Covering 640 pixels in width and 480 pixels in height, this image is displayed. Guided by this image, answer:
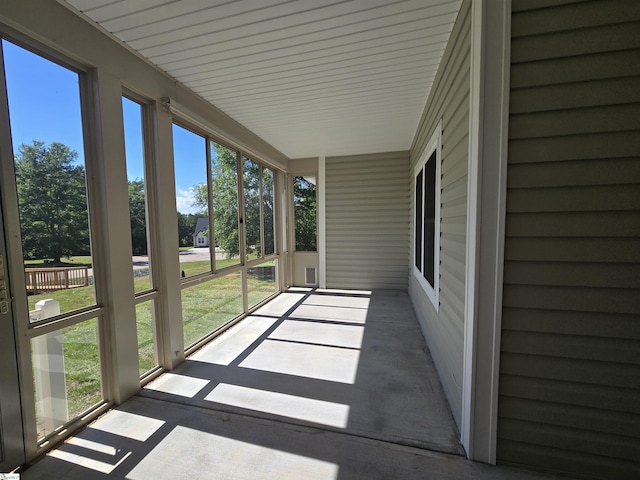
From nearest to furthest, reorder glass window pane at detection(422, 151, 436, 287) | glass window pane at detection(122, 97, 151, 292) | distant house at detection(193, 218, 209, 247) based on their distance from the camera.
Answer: glass window pane at detection(122, 97, 151, 292) < glass window pane at detection(422, 151, 436, 287) < distant house at detection(193, 218, 209, 247)

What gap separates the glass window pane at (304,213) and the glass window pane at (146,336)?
383 centimetres

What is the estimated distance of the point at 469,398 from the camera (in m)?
1.52

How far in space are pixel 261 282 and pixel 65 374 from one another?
3113 millimetres

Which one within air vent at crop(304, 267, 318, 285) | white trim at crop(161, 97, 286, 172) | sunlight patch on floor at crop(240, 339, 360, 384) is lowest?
sunlight patch on floor at crop(240, 339, 360, 384)

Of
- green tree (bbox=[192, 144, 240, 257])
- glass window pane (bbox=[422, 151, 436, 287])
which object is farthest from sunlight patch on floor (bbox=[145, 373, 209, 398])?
glass window pane (bbox=[422, 151, 436, 287])

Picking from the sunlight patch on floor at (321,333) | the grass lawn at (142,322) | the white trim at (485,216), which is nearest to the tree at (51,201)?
the grass lawn at (142,322)

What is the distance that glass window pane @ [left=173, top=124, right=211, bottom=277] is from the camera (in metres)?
2.84

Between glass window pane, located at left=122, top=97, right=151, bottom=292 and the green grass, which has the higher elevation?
glass window pane, located at left=122, top=97, right=151, bottom=292

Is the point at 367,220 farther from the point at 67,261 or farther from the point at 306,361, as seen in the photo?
the point at 67,261

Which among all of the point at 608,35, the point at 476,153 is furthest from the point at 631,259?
the point at 608,35

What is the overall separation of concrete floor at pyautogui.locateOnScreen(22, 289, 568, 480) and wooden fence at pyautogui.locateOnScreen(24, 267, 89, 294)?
1023 millimetres

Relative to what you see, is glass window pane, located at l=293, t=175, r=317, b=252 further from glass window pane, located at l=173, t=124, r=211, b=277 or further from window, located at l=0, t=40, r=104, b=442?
window, located at l=0, t=40, r=104, b=442

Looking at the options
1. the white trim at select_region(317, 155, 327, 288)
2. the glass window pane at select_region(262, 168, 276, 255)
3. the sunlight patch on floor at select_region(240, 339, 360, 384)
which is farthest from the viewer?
the white trim at select_region(317, 155, 327, 288)

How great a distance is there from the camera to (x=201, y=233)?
3.21m
